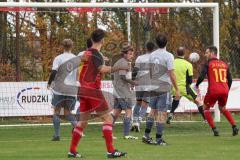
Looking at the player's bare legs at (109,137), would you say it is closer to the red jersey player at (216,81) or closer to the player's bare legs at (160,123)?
the player's bare legs at (160,123)

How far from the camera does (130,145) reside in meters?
15.1

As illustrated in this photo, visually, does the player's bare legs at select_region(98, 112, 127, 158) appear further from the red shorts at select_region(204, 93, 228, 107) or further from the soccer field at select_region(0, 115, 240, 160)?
the red shorts at select_region(204, 93, 228, 107)

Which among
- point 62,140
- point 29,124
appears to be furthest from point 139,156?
point 29,124

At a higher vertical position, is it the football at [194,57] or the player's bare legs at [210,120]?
the football at [194,57]

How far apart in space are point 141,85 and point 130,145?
377 cm

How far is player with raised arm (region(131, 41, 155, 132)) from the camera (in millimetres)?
18344

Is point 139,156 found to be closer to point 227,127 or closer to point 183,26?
point 227,127

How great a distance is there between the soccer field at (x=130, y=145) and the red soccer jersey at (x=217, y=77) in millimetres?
1088

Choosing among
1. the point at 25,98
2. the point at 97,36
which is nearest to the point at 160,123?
the point at 97,36

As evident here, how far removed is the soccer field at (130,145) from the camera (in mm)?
13047

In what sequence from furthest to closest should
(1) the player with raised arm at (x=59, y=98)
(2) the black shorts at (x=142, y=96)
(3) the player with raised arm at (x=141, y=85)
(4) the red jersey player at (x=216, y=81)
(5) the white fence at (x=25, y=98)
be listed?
(5) the white fence at (x=25, y=98) → (3) the player with raised arm at (x=141, y=85) → (2) the black shorts at (x=142, y=96) → (4) the red jersey player at (x=216, y=81) → (1) the player with raised arm at (x=59, y=98)

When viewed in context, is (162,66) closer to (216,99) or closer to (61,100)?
(216,99)

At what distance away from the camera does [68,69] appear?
17406mm

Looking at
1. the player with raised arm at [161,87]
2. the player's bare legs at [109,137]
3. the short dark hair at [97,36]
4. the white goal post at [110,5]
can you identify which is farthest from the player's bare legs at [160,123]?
the white goal post at [110,5]
